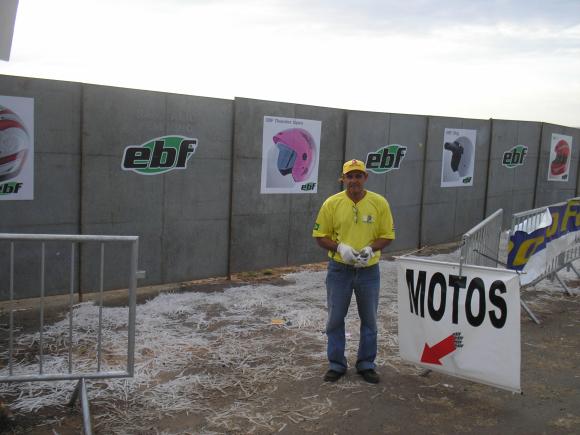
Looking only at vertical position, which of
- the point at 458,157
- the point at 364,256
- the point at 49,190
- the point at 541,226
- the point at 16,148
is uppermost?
the point at 458,157

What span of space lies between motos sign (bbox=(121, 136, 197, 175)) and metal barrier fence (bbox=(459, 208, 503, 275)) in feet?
14.2

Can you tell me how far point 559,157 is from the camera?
1802 cm

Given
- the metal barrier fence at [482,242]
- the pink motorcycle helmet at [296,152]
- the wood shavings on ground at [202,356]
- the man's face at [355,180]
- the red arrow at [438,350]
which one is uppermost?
the pink motorcycle helmet at [296,152]

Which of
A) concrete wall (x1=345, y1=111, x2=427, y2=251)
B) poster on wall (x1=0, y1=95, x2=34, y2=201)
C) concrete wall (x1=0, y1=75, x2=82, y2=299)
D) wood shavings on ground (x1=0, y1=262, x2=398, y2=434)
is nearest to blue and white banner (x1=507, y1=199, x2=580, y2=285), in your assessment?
wood shavings on ground (x1=0, y1=262, x2=398, y2=434)

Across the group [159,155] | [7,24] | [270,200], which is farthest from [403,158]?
[7,24]

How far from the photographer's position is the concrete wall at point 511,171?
49.2 ft

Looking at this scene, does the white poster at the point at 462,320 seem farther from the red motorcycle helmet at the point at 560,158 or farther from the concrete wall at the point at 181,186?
the red motorcycle helmet at the point at 560,158

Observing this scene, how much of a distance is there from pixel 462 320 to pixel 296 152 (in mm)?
5677

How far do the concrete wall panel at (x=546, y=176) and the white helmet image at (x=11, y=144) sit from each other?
1468 cm

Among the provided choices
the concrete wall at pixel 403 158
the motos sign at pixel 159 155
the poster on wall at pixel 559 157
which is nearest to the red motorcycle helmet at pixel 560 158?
the poster on wall at pixel 559 157

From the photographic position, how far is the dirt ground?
4.39m

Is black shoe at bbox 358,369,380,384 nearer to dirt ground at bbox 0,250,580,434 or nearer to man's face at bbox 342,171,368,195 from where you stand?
dirt ground at bbox 0,250,580,434

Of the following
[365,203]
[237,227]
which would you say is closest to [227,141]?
[237,227]

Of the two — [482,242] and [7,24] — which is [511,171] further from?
[7,24]
